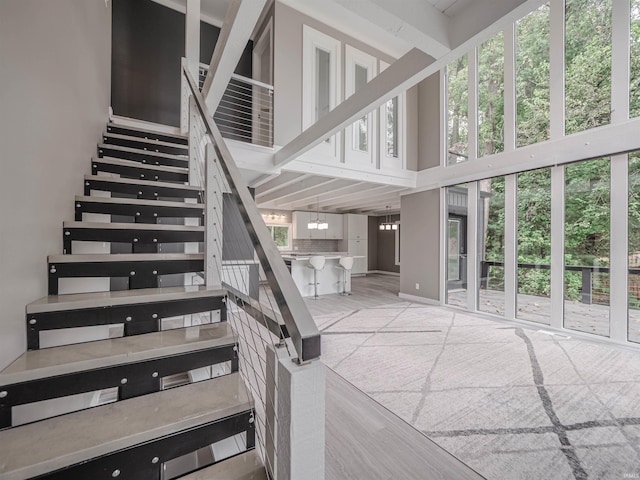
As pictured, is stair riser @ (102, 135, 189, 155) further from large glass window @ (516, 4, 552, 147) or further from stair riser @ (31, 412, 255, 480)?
large glass window @ (516, 4, 552, 147)

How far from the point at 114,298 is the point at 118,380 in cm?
44

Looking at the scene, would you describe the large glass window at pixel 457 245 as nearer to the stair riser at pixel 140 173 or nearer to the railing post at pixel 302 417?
the stair riser at pixel 140 173

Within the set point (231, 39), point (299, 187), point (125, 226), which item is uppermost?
point (231, 39)

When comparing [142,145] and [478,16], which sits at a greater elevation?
[478,16]

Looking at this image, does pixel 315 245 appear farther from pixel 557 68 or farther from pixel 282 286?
pixel 282 286

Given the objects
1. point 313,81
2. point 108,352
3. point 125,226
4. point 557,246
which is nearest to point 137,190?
point 125,226

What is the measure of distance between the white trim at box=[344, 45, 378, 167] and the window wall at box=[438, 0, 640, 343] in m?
1.79

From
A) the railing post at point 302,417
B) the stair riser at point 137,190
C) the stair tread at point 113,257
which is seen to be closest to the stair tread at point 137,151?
the stair riser at point 137,190

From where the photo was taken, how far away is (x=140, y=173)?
9.06ft

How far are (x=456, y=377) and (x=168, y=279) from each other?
3.86 m

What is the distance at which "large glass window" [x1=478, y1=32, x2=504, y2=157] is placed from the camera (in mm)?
5016

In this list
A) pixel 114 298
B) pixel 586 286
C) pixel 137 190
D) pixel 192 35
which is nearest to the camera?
pixel 114 298

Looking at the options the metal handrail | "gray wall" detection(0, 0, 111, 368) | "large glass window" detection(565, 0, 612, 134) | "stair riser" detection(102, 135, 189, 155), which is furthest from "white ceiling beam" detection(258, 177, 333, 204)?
the metal handrail

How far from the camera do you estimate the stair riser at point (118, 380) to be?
3.59ft
